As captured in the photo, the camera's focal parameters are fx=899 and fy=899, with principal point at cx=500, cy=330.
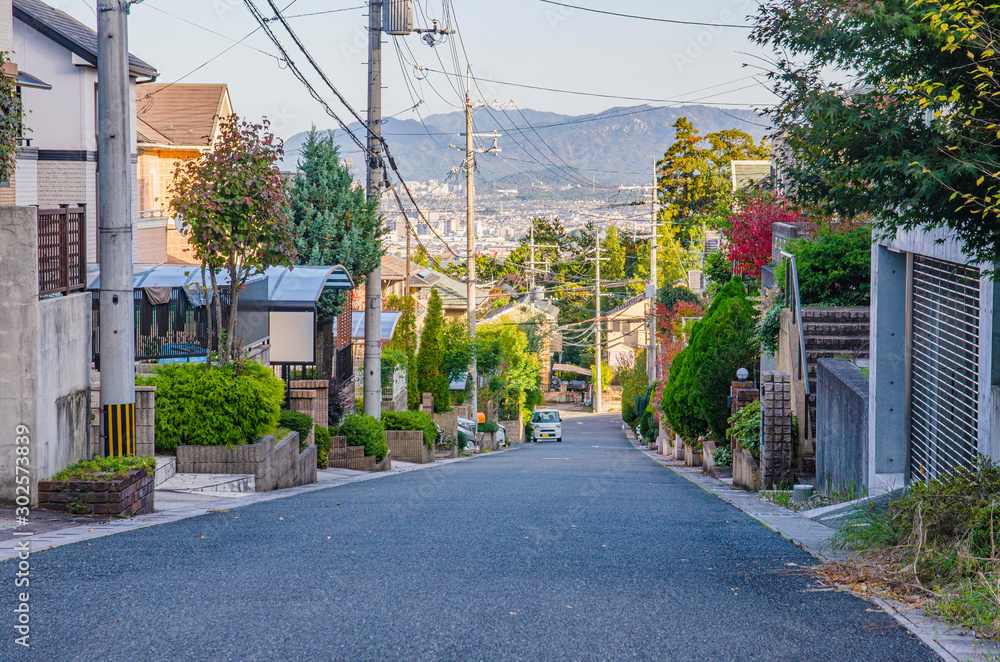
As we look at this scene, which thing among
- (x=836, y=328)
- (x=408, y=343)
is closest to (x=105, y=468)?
(x=836, y=328)

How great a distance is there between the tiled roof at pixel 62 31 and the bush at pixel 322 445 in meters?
9.12

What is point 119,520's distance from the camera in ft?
28.5

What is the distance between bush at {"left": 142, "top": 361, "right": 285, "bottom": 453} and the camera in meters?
12.6

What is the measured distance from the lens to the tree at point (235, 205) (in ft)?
44.0

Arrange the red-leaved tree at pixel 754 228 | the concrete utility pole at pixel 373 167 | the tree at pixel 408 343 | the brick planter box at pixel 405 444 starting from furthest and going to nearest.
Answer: the tree at pixel 408 343 < the brick planter box at pixel 405 444 < the red-leaved tree at pixel 754 228 < the concrete utility pole at pixel 373 167

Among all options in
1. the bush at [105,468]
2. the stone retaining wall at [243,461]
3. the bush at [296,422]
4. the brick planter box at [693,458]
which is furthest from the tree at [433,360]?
the bush at [105,468]

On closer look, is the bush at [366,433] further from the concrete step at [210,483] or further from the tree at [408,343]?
the tree at [408,343]

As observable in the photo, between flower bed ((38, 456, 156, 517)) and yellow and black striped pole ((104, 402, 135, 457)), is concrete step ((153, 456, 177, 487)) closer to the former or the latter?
yellow and black striped pole ((104, 402, 135, 457))

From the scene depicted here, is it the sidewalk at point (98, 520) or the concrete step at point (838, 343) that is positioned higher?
the concrete step at point (838, 343)

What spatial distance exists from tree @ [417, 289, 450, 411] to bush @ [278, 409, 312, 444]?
1837 cm

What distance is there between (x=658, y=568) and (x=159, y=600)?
3.61 m

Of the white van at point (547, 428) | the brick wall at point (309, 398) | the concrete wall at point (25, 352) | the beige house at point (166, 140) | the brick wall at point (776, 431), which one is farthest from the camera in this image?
the white van at point (547, 428)

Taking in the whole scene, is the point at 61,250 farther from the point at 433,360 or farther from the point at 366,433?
the point at 433,360

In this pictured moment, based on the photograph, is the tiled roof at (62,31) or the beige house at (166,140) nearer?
the tiled roof at (62,31)
